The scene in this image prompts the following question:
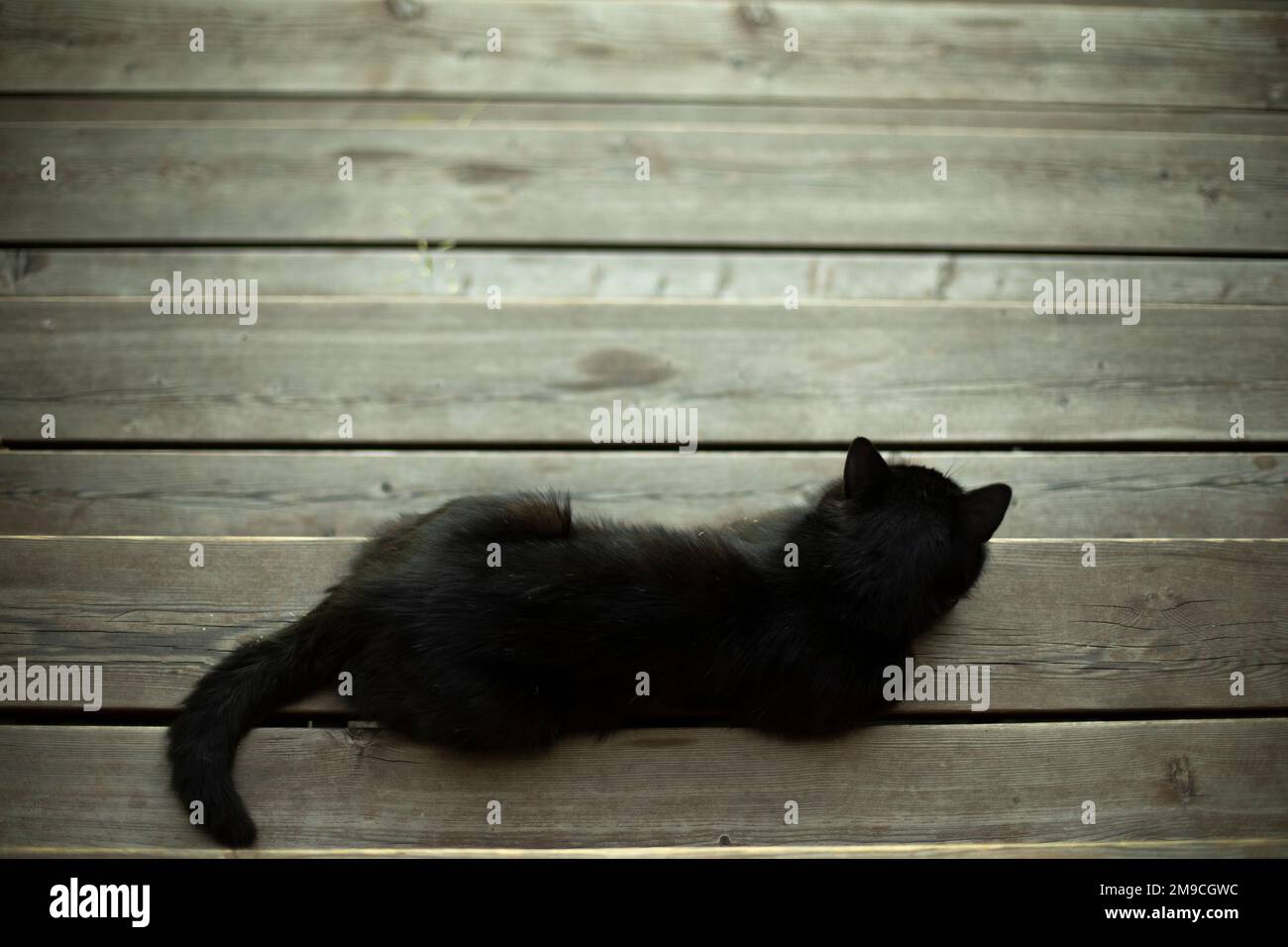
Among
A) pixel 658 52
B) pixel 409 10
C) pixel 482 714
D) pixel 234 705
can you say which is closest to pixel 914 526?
pixel 482 714

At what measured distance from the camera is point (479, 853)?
4.97 ft

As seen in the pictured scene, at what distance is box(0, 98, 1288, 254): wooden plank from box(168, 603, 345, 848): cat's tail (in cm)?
104

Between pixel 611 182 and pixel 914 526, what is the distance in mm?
1159

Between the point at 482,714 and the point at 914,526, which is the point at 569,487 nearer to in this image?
the point at 482,714

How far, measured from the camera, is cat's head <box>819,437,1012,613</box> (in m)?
1.55

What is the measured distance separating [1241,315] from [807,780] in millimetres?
1481

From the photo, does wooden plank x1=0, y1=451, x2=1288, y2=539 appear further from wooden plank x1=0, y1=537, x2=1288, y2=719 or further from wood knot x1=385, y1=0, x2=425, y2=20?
wood knot x1=385, y1=0, x2=425, y2=20

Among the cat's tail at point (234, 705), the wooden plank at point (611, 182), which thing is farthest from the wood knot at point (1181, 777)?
the cat's tail at point (234, 705)

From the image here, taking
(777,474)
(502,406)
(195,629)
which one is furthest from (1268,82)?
(195,629)

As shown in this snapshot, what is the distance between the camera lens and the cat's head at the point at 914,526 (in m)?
1.55

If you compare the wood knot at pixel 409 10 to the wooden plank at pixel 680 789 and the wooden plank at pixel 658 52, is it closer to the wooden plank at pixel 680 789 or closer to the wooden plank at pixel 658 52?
the wooden plank at pixel 658 52

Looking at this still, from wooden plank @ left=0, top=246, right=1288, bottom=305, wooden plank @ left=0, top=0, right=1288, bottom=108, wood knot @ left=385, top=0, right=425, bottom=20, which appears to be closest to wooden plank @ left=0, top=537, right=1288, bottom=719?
wooden plank @ left=0, top=246, right=1288, bottom=305

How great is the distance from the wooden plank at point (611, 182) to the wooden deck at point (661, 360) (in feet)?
0.03

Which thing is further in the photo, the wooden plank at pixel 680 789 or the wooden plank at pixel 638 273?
the wooden plank at pixel 638 273
